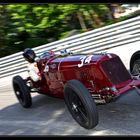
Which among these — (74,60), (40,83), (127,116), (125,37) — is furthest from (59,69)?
(125,37)

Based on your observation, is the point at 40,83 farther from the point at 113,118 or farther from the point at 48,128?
the point at 113,118

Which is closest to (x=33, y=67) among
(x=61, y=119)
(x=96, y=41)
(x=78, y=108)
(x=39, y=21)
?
(x=61, y=119)

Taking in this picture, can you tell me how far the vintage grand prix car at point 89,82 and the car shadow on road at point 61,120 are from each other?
252mm

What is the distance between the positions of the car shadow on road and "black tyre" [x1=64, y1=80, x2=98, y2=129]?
0.51ft

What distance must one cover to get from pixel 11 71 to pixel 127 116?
22.6ft

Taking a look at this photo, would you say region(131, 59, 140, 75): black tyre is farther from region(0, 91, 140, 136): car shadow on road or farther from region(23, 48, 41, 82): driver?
region(23, 48, 41, 82): driver

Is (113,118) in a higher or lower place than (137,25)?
lower

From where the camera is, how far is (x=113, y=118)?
5.60m

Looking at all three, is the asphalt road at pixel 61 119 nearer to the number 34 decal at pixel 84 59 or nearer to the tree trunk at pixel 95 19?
the number 34 decal at pixel 84 59

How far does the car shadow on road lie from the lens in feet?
17.1

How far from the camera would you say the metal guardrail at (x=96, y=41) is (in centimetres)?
1112

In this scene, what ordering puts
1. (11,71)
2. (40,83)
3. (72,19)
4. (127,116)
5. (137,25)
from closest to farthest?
(127,116)
(40,83)
(137,25)
(11,71)
(72,19)

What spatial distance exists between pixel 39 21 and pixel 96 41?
4909 mm

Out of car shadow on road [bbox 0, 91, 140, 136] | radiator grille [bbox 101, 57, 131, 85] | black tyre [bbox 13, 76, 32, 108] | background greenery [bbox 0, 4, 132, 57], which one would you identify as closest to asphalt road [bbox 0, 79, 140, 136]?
car shadow on road [bbox 0, 91, 140, 136]
